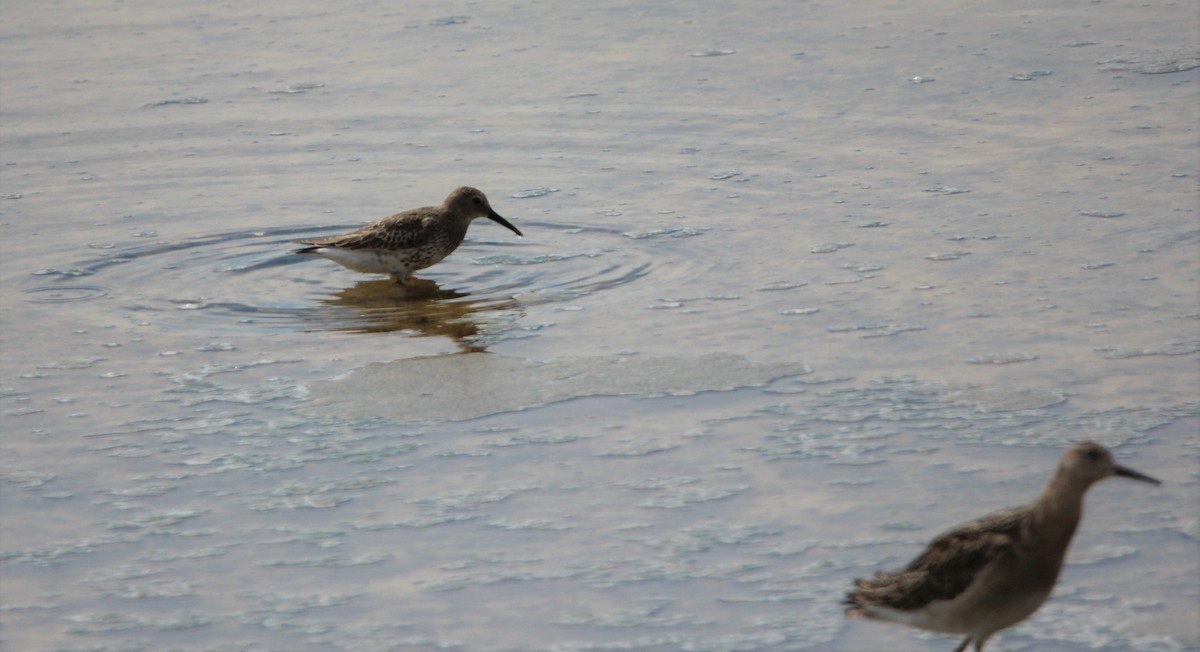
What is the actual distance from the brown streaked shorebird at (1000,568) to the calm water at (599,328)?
0.50 m

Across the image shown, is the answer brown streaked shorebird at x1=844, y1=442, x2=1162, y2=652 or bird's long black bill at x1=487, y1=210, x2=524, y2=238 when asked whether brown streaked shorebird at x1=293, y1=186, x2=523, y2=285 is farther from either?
brown streaked shorebird at x1=844, y1=442, x2=1162, y2=652

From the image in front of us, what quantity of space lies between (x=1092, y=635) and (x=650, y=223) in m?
5.87

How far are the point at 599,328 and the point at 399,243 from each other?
6.28 feet

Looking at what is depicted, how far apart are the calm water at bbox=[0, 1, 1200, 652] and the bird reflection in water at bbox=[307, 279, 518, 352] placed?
0.18 ft

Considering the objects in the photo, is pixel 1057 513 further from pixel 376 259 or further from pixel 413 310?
pixel 376 259

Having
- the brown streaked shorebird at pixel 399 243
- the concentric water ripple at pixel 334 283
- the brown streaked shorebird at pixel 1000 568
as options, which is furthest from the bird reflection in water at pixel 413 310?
the brown streaked shorebird at pixel 1000 568

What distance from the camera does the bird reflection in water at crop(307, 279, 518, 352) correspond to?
947cm

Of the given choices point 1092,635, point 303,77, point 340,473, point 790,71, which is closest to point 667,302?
point 340,473

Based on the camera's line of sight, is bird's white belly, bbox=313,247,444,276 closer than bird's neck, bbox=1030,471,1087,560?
No

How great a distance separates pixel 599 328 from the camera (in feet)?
29.8

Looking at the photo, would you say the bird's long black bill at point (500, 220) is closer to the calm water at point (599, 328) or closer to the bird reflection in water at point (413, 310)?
the calm water at point (599, 328)

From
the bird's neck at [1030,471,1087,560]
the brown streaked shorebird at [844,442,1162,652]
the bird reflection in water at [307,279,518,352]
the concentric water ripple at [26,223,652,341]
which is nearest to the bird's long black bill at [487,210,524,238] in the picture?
the concentric water ripple at [26,223,652,341]

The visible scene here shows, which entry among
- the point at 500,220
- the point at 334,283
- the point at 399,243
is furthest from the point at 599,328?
the point at 334,283

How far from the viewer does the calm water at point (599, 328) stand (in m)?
6.26
